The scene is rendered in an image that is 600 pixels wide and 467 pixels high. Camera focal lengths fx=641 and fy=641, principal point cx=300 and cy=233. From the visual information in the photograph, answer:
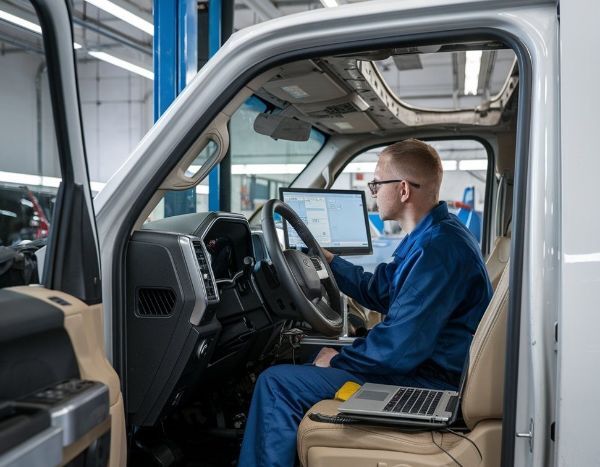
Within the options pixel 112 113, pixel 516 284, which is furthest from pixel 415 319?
pixel 112 113

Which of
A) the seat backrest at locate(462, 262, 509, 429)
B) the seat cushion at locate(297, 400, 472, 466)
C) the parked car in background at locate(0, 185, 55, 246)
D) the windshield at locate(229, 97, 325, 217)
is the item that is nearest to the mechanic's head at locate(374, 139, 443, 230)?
the windshield at locate(229, 97, 325, 217)

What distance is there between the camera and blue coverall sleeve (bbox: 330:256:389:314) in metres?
2.52

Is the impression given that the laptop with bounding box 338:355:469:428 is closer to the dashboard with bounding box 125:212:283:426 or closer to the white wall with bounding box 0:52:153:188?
the dashboard with bounding box 125:212:283:426

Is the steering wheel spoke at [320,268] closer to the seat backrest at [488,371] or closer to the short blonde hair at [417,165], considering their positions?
the short blonde hair at [417,165]

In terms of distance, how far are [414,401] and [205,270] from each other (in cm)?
71

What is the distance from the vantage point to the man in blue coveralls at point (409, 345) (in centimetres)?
188

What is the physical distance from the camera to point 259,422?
1.88 metres

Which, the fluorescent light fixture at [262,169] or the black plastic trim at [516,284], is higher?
the fluorescent light fixture at [262,169]

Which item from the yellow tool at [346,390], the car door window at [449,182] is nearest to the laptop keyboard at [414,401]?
the yellow tool at [346,390]

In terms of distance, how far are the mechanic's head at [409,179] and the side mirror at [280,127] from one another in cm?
45

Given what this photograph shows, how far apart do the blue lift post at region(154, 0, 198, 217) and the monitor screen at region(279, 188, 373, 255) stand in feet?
2.57

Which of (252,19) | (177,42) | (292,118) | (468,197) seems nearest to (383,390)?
(292,118)

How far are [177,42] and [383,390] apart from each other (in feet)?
7.14

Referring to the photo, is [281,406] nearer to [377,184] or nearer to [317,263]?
[317,263]
